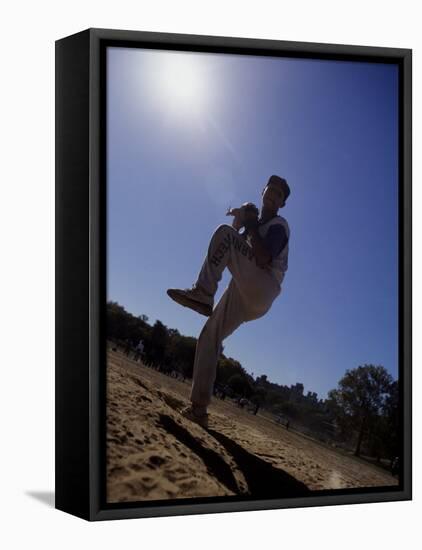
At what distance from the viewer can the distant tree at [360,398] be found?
35.4 ft

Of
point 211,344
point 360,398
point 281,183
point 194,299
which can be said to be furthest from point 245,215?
point 360,398

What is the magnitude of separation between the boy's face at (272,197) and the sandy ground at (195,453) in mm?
1360

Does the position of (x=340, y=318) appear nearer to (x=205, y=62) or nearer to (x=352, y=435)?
(x=352, y=435)

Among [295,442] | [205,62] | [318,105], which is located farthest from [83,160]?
[295,442]

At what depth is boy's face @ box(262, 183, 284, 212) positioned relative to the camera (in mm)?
10461

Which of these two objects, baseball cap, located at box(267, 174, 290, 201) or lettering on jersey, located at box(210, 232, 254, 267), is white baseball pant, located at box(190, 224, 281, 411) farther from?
baseball cap, located at box(267, 174, 290, 201)

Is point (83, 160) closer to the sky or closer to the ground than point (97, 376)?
closer to the sky

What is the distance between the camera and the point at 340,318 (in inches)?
424

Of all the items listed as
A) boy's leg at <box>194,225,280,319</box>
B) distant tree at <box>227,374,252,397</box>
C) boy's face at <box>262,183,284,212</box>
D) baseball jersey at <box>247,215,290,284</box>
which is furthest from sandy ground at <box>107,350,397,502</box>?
boy's face at <box>262,183,284,212</box>

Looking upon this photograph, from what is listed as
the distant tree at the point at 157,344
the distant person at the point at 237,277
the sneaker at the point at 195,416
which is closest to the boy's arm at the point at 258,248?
the distant person at the point at 237,277

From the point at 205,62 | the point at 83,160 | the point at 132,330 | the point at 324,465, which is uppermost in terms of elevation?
the point at 205,62

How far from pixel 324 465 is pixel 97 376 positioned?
6.30 ft

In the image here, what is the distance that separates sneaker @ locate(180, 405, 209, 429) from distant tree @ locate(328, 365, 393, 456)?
0.99m

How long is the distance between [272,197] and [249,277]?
0.58 meters
